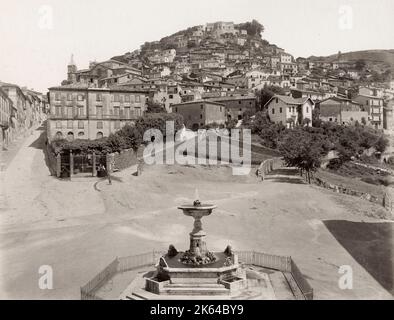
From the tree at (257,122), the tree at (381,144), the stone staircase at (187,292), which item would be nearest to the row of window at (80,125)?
Result: the tree at (257,122)

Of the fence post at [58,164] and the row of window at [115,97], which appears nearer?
the fence post at [58,164]

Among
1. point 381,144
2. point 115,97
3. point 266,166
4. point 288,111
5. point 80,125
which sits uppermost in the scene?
point 115,97

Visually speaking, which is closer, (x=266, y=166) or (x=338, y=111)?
(x=266, y=166)

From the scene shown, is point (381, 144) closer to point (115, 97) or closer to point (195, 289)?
point (115, 97)

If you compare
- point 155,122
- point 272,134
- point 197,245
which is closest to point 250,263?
point 197,245

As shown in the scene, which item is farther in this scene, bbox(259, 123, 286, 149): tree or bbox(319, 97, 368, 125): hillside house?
bbox(319, 97, 368, 125): hillside house

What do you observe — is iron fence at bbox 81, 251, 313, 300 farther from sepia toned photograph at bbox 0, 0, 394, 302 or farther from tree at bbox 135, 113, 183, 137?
tree at bbox 135, 113, 183, 137

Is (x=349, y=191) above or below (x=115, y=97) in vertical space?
below

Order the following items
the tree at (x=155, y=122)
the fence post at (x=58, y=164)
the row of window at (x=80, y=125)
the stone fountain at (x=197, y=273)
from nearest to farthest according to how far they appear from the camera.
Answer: the stone fountain at (x=197, y=273), the fence post at (x=58, y=164), the tree at (x=155, y=122), the row of window at (x=80, y=125)

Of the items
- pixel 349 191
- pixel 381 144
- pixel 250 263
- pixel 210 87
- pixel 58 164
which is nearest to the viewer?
pixel 250 263

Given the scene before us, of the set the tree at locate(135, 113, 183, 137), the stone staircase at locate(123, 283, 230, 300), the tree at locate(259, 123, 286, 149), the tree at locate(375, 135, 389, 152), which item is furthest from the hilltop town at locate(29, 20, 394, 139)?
the stone staircase at locate(123, 283, 230, 300)

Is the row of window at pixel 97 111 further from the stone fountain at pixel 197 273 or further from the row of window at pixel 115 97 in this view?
the stone fountain at pixel 197 273

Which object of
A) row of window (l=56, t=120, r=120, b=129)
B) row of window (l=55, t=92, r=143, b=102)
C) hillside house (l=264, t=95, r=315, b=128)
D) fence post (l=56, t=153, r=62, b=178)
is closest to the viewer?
fence post (l=56, t=153, r=62, b=178)
